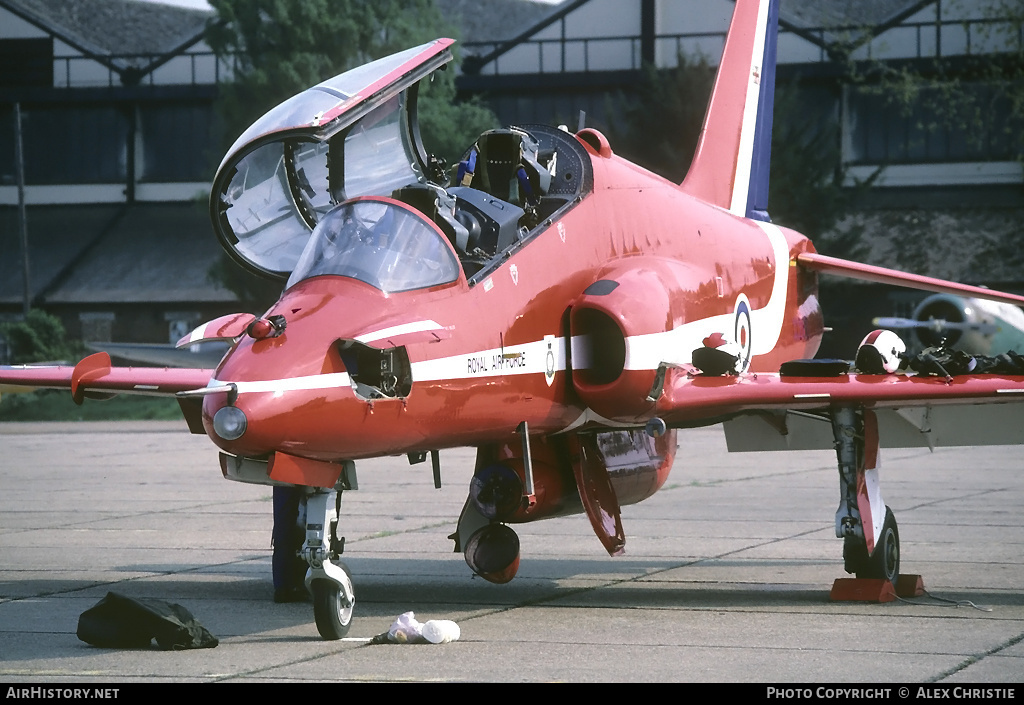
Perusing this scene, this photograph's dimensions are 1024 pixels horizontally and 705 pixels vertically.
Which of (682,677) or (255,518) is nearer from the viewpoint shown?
(682,677)

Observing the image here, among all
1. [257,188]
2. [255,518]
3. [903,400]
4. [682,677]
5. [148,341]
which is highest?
[257,188]

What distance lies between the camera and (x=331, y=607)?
26.9 feet

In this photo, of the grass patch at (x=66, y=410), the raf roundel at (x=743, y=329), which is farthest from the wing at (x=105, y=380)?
the grass patch at (x=66, y=410)

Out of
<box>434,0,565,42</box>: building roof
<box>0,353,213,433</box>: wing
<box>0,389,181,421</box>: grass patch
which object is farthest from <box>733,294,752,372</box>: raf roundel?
<box>434,0,565,42</box>: building roof

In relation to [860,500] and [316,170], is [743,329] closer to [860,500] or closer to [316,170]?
[860,500]

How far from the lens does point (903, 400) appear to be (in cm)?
966

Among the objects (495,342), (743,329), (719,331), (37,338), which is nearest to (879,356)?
(719,331)

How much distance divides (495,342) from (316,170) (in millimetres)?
2149

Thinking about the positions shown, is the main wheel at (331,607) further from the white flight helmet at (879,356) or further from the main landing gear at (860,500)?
the white flight helmet at (879,356)

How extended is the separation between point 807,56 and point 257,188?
43.9 metres

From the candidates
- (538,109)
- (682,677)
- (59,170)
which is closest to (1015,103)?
(538,109)

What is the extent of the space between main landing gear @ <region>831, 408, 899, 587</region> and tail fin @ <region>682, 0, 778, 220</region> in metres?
3.27

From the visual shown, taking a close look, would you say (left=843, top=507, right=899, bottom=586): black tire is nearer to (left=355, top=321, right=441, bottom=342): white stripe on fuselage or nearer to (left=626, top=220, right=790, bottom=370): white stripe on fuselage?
(left=626, top=220, right=790, bottom=370): white stripe on fuselage
